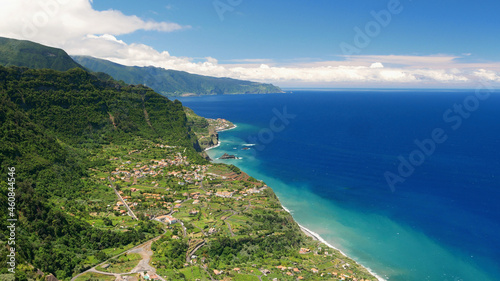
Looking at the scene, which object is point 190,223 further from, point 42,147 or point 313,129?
point 313,129

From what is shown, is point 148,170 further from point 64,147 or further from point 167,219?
point 167,219

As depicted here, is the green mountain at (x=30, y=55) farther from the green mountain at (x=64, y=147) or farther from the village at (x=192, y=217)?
the village at (x=192, y=217)

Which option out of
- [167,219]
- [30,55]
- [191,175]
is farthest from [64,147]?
[30,55]

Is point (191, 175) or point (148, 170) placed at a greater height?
point (148, 170)

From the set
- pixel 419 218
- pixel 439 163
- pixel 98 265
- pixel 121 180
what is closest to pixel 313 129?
pixel 439 163

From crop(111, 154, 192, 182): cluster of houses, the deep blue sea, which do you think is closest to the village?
crop(111, 154, 192, 182): cluster of houses

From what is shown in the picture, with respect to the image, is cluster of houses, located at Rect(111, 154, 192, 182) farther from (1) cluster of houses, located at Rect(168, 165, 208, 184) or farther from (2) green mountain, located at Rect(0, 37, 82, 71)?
(2) green mountain, located at Rect(0, 37, 82, 71)

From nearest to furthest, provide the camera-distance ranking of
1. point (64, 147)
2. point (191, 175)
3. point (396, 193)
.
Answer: point (64, 147) → point (396, 193) → point (191, 175)

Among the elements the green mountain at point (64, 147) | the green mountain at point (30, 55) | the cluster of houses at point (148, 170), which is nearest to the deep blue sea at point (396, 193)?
the cluster of houses at point (148, 170)
